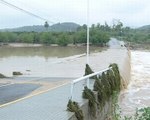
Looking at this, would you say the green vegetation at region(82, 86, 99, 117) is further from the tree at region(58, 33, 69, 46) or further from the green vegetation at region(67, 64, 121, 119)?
the tree at region(58, 33, 69, 46)

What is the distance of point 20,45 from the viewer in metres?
78.2

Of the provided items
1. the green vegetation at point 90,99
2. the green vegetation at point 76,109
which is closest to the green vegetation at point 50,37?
the green vegetation at point 90,99

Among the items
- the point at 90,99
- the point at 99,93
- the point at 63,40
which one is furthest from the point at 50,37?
the point at 90,99

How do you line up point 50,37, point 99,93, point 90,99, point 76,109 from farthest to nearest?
point 50,37, point 99,93, point 90,99, point 76,109

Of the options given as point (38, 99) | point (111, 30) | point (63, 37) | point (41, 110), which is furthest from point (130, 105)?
point (111, 30)

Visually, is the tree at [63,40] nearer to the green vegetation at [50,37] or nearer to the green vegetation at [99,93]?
the green vegetation at [50,37]

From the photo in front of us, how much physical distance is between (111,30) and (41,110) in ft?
546

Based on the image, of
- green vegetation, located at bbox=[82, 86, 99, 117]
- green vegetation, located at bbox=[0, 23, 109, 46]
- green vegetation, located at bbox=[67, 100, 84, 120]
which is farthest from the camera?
green vegetation, located at bbox=[0, 23, 109, 46]

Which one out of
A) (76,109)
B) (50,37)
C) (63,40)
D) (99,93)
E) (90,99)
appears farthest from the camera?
(63,40)

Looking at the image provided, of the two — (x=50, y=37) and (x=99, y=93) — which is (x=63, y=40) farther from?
(x=99, y=93)

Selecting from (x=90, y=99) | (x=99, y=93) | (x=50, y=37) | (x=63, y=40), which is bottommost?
(x=63, y=40)

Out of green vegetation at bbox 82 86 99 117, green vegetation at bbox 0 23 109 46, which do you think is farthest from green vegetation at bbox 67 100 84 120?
green vegetation at bbox 0 23 109 46

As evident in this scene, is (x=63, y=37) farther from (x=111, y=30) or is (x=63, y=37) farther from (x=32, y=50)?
(x=111, y=30)

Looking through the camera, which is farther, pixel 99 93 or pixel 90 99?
pixel 99 93
